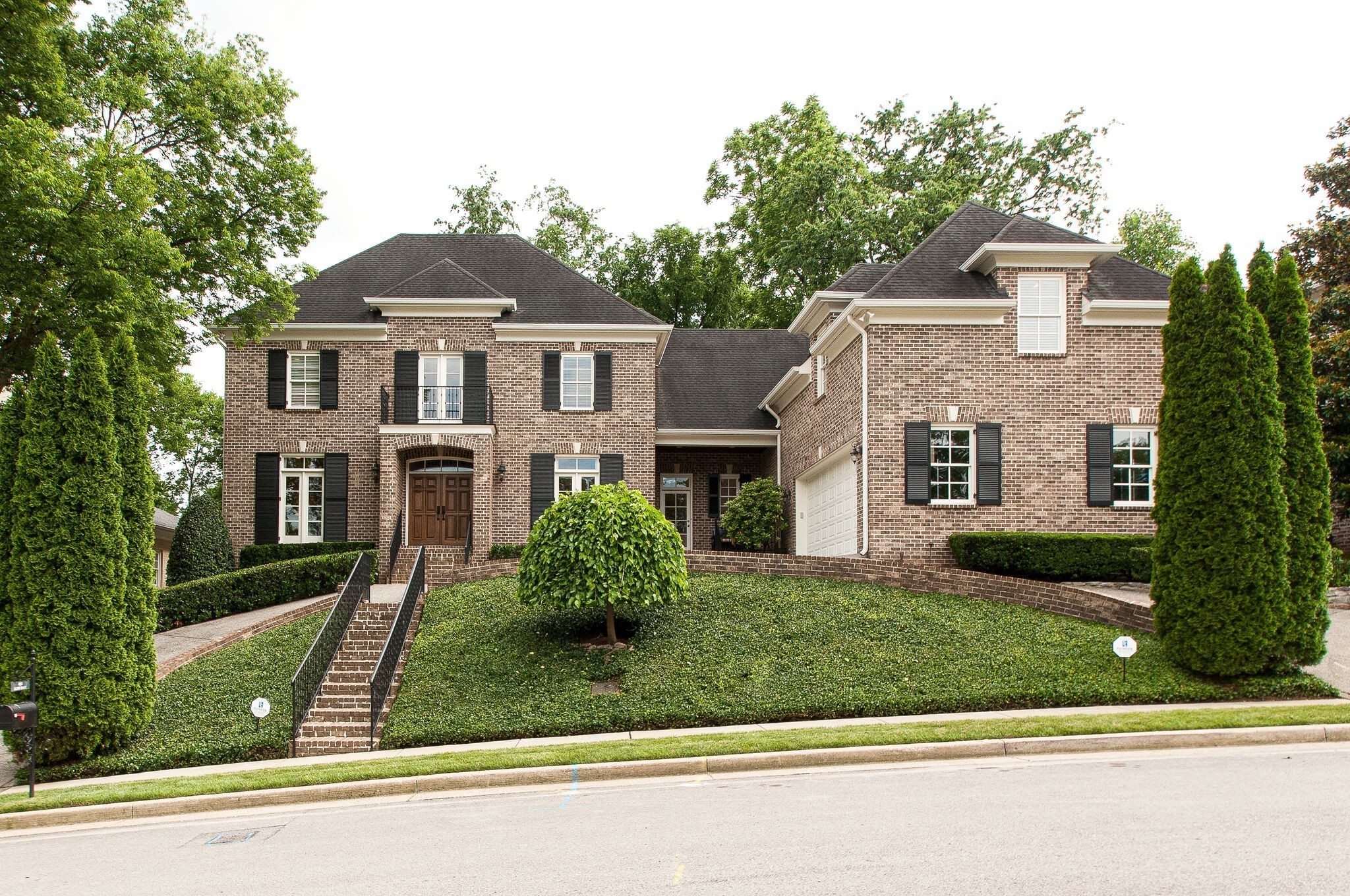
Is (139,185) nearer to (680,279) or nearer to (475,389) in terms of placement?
(475,389)

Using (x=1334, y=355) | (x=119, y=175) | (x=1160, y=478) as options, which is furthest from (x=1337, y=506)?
(x=119, y=175)

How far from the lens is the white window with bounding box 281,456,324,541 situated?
2417 cm

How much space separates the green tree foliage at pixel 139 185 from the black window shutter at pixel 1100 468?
15726 mm

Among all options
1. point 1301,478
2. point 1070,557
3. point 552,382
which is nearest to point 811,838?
point 1301,478

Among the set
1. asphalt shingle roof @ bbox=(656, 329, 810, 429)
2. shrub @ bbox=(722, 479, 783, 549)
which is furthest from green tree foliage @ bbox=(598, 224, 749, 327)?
shrub @ bbox=(722, 479, 783, 549)

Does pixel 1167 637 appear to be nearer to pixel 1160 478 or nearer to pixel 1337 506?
pixel 1160 478

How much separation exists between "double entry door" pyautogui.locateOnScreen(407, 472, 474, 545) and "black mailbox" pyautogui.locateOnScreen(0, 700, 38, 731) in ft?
43.9

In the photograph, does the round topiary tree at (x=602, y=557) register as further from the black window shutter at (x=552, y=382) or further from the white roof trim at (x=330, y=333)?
the white roof trim at (x=330, y=333)

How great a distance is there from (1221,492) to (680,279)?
2832 centimetres

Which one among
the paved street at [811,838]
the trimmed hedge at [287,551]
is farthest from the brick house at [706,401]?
the paved street at [811,838]

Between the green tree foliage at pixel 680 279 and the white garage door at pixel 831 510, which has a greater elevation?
the green tree foliage at pixel 680 279

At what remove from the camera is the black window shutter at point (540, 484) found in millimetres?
23984

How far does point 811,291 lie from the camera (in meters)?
33.4

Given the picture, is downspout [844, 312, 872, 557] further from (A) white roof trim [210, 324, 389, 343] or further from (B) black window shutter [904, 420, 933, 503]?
(A) white roof trim [210, 324, 389, 343]
